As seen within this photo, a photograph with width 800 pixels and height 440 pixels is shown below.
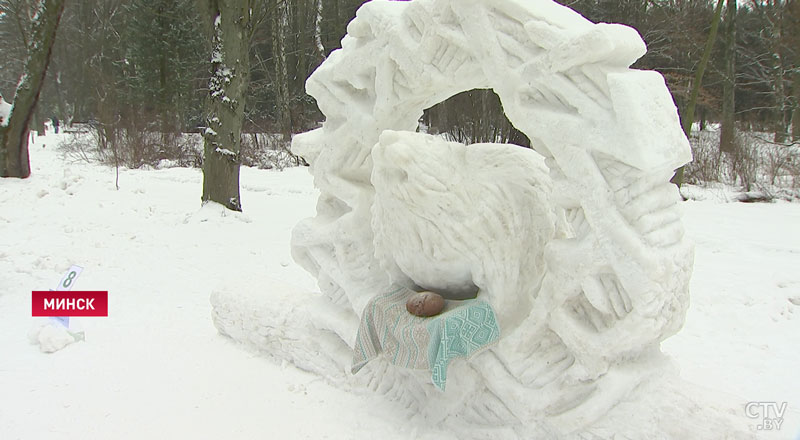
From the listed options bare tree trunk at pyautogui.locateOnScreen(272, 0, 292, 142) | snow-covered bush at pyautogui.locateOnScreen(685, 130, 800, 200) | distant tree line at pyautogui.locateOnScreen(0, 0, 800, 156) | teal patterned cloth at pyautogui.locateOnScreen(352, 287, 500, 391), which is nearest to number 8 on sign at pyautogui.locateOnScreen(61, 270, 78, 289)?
teal patterned cloth at pyautogui.locateOnScreen(352, 287, 500, 391)

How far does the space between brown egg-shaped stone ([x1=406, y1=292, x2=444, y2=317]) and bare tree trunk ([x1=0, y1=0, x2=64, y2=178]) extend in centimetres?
666

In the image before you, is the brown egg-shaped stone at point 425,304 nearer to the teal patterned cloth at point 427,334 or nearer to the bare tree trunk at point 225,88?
the teal patterned cloth at point 427,334

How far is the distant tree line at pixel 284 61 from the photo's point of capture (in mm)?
8430

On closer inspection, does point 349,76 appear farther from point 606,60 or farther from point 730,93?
point 730,93

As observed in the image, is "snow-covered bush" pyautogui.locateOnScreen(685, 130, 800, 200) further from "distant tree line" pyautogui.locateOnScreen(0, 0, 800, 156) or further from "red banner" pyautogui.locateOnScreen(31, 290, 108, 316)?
"red banner" pyautogui.locateOnScreen(31, 290, 108, 316)

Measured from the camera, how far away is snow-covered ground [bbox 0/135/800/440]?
2203mm

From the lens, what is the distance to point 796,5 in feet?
24.3

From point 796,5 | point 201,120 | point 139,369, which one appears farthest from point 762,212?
point 201,120

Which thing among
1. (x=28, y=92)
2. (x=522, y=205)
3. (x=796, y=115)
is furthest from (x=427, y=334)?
(x=796, y=115)

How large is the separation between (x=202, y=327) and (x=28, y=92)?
5.46 m

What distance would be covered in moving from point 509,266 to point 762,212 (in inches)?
202

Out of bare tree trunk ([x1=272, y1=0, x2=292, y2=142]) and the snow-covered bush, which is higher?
bare tree trunk ([x1=272, y1=0, x2=292, y2=142])

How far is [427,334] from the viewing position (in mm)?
1916

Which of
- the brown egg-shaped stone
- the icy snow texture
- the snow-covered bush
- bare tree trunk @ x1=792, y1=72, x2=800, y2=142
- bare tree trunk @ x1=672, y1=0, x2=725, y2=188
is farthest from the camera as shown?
bare tree trunk @ x1=792, y1=72, x2=800, y2=142
